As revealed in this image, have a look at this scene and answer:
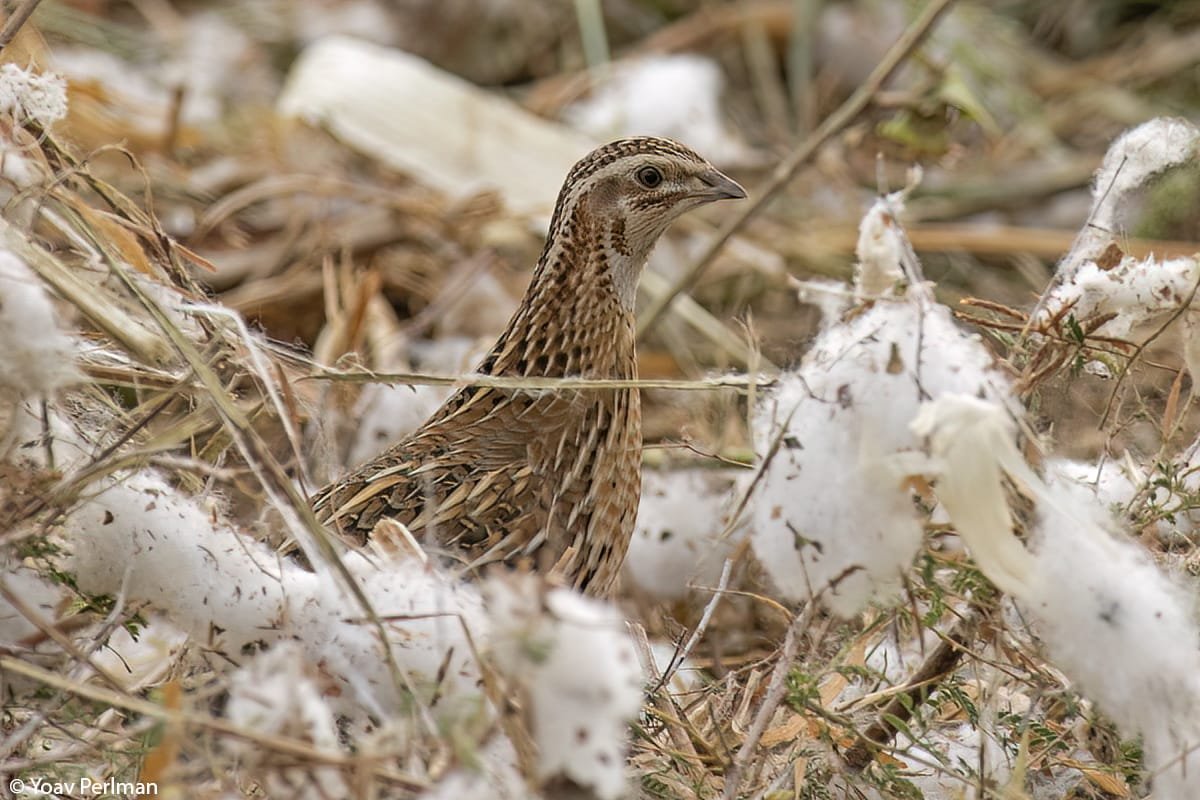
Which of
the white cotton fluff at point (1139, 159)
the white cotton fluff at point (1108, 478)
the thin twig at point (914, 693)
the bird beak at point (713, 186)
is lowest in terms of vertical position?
the thin twig at point (914, 693)

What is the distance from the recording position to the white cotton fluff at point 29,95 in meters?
2.10

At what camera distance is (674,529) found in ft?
10.5

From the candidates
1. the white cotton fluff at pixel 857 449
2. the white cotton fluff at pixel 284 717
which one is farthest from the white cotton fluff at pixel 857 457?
the white cotton fluff at pixel 284 717

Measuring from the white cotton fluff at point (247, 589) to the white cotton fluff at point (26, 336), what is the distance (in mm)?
200

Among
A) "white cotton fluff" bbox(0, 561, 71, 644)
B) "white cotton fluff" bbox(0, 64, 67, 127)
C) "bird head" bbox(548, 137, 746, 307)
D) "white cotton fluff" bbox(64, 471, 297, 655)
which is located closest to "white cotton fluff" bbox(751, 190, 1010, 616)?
"white cotton fluff" bbox(64, 471, 297, 655)

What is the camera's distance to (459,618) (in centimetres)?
173

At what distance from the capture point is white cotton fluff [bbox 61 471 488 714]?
5.89 ft

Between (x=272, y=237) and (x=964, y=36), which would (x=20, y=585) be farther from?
(x=964, y=36)

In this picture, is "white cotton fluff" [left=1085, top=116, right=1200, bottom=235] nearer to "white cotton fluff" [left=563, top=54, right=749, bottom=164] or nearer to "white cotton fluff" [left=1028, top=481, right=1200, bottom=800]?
"white cotton fluff" [left=1028, top=481, right=1200, bottom=800]

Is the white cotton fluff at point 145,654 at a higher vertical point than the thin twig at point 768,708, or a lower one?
lower

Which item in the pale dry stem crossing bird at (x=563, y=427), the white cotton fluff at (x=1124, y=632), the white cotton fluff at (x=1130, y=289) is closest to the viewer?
the white cotton fluff at (x=1124, y=632)

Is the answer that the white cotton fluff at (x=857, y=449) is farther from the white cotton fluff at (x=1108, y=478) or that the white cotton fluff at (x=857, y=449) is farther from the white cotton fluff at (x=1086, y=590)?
the white cotton fluff at (x=1108, y=478)

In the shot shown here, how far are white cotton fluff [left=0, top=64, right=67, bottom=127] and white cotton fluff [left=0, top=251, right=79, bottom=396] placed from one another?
40cm

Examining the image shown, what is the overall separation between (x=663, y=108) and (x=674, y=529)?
6.75 feet
